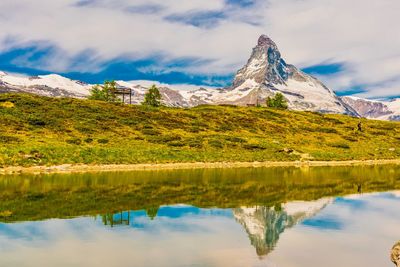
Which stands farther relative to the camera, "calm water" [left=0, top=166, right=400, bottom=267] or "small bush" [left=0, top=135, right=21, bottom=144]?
"small bush" [left=0, top=135, right=21, bottom=144]

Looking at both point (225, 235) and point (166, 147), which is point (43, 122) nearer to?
point (166, 147)

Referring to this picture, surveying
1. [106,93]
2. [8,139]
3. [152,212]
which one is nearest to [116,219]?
[152,212]

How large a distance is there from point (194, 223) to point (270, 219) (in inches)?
180

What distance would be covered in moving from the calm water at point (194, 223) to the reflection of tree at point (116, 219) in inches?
2.3

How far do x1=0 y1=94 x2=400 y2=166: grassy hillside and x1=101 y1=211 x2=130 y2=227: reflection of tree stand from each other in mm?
34435

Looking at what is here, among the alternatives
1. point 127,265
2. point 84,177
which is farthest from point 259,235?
point 84,177

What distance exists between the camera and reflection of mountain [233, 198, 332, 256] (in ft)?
69.7

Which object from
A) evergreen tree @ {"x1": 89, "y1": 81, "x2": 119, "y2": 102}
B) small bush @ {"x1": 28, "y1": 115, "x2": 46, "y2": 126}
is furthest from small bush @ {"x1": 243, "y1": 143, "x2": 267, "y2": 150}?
evergreen tree @ {"x1": 89, "y1": 81, "x2": 119, "y2": 102}

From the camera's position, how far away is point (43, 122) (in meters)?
88.1

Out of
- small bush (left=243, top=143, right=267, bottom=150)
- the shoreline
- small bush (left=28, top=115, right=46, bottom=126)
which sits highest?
small bush (left=28, top=115, right=46, bottom=126)

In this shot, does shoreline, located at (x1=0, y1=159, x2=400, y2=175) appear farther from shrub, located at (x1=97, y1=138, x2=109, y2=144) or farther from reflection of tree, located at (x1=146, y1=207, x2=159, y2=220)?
reflection of tree, located at (x1=146, y1=207, x2=159, y2=220)

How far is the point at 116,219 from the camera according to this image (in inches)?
1037

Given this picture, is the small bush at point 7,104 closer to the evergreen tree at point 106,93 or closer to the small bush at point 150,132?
the small bush at point 150,132

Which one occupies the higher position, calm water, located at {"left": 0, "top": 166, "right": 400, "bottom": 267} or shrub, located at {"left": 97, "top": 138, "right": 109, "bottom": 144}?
shrub, located at {"left": 97, "top": 138, "right": 109, "bottom": 144}
